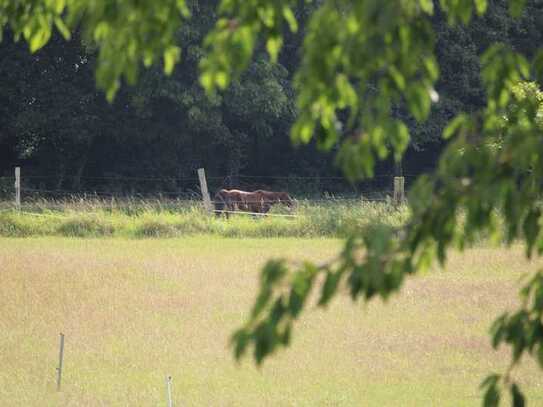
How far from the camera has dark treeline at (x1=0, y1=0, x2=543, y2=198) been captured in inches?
1524

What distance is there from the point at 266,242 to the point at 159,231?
8.96 ft

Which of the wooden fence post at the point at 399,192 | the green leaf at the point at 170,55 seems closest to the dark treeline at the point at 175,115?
the wooden fence post at the point at 399,192

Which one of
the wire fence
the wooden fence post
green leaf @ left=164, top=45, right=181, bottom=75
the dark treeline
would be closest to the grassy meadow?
the wooden fence post

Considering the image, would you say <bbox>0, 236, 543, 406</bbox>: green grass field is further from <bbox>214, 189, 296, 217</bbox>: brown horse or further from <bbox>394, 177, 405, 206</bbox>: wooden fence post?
<bbox>214, 189, 296, 217</bbox>: brown horse

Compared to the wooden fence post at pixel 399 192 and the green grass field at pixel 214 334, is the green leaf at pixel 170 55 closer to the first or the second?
the green grass field at pixel 214 334

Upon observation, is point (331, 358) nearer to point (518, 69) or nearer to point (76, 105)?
point (518, 69)

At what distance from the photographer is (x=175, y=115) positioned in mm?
41094

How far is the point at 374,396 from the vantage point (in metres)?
10.6

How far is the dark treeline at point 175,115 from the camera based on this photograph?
38.7 metres

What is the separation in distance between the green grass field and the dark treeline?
17.1 m

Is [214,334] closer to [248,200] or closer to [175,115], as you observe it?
[248,200]

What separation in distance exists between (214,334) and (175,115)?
27678mm

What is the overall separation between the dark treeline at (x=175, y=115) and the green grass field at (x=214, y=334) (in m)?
17.1

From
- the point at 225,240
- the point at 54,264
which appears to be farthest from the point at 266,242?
the point at 54,264
